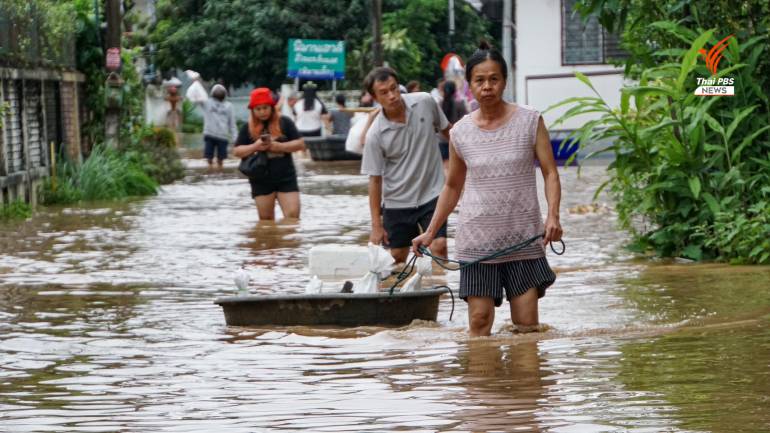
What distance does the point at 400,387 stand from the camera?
7793 mm

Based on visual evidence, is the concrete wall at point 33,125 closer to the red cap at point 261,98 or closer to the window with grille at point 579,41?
the red cap at point 261,98

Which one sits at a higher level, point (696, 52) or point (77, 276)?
point (696, 52)

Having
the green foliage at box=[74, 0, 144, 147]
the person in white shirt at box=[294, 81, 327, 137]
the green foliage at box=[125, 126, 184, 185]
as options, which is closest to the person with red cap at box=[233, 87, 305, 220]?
the green foliage at box=[125, 126, 184, 185]

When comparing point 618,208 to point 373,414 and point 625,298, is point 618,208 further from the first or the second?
point 373,414

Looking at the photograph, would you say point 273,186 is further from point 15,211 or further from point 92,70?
point 92,70

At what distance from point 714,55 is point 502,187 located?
5.11 m

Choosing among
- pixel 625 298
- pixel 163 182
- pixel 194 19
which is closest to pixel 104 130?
pixel 163 182

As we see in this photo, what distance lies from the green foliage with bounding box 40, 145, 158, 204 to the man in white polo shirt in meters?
12.0

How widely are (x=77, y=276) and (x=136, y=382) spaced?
5.86 meters

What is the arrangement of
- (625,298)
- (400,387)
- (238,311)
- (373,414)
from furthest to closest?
1. (625,298)
2. (238,311)
3. (400,387)
4. (373,414)

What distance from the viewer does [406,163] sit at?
39.5 feet

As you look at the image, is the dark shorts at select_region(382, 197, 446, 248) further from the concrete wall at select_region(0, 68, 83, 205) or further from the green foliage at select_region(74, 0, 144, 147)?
the green foliage at select_region(74, 0, 144, 147)

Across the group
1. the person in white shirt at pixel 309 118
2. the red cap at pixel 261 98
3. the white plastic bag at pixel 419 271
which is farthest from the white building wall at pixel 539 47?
the white plastic bag at pixel 419 271

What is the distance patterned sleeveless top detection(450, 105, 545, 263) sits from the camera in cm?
866
